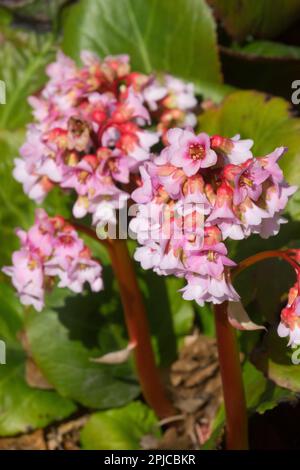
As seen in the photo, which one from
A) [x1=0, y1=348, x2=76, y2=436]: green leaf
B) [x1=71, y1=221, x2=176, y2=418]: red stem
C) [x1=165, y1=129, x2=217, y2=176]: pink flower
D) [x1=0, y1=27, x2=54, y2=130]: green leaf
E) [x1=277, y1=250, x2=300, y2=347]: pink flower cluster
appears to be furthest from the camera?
[x1=0, y1=27, x2=54, y2=130]: green leaf

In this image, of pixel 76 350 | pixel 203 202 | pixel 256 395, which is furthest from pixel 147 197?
pixel 76 350

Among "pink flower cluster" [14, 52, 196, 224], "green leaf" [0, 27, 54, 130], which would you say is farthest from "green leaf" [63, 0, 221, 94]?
"pink flower cluster" [14, 52, 196, 224]

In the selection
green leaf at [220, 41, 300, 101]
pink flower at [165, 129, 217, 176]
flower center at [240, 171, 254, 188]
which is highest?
pink flower at [165, 129, 217, 176]

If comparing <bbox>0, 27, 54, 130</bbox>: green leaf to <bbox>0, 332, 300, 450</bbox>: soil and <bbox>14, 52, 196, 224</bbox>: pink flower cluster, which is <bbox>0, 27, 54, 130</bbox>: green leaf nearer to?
<bbox>14, 52, 196, 224</bbox>: pink flower cluster

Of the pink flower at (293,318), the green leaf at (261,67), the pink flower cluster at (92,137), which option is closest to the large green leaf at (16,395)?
the pink flower cluster at (92,137)

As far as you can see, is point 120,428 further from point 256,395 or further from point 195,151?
point 195,151

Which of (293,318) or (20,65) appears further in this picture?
(20,65)

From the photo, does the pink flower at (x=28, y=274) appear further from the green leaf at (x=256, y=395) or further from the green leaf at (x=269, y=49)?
the green leaf at (x=269, y=49)
